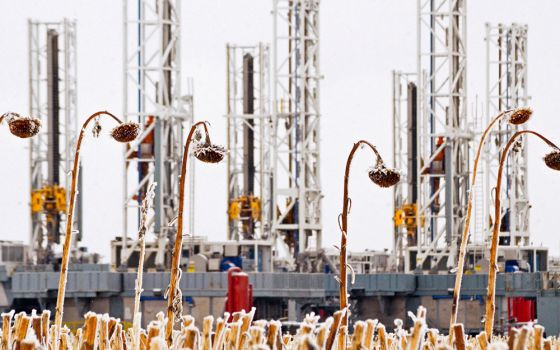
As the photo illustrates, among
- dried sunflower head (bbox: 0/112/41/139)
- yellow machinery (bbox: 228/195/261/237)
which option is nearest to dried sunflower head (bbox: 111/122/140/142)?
dried sunflower head (bbox: 0/112/41/139)

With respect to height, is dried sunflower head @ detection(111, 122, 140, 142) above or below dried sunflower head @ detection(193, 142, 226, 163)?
above

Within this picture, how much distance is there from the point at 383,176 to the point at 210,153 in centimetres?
140

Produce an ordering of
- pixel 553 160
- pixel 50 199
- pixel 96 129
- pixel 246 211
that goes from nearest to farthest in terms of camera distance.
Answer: pixel 553 160, pixel 96 129, pixel 50 199, pixel 246 211

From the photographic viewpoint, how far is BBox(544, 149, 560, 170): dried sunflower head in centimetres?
1264

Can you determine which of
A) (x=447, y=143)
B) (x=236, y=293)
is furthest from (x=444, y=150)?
(x=236, y=293)

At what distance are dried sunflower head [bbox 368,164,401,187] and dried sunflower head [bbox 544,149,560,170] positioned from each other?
125 centimetres

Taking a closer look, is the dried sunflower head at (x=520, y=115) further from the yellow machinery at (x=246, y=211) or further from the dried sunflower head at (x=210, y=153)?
the yellow machinery at (x=246, y=211)

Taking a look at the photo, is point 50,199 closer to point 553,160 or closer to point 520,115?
point 520,115

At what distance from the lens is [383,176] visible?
41.1 feet

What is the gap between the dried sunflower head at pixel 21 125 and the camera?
13.1 metres

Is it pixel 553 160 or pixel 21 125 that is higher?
pixel 21 125

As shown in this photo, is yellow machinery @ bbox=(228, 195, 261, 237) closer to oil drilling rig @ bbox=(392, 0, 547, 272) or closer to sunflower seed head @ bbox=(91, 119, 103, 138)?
oil drilling rig @ bbox=(392, 0, 547, 272)

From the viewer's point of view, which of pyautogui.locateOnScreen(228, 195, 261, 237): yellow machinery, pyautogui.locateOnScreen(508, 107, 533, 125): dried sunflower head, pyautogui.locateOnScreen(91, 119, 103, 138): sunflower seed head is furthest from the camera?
pyautogui.locateOnScreen(228, 195, 261, 237): yellow machinery

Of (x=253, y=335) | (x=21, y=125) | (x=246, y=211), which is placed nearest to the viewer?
(x=253, y=335)
